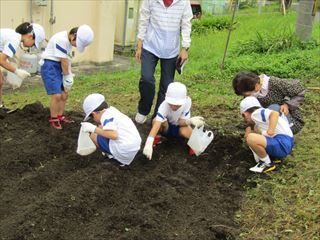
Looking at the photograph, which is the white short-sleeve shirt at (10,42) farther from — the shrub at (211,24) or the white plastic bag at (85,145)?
the shrub at (211,24)

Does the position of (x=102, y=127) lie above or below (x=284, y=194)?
above

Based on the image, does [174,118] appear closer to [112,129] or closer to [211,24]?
[112,129]

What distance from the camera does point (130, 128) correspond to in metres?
4.20

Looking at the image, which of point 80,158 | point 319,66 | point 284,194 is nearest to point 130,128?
point 80,158

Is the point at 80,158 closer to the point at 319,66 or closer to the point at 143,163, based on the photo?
the point at 143,163

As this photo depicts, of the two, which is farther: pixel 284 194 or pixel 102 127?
pixel 102 127

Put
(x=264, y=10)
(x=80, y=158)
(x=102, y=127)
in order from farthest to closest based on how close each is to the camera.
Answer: (x=264, y=10) → (x=80, y=158) → (x=102, y=127)

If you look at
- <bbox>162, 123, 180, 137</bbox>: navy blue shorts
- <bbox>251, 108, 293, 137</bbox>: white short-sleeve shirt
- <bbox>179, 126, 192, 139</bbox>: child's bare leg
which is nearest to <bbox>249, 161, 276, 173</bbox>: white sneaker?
<bbox>251, 108, 293, 137</bbox>: white short-sleeve shirt

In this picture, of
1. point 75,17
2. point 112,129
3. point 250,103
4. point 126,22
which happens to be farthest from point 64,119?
point 126,22

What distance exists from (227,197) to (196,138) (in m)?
0.84

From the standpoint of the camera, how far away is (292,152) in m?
4.67

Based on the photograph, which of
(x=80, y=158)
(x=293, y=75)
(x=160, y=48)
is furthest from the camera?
(x=293, y=75)

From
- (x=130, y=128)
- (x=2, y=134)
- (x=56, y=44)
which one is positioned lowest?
(x=2, y=134)

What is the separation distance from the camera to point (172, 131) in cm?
494
